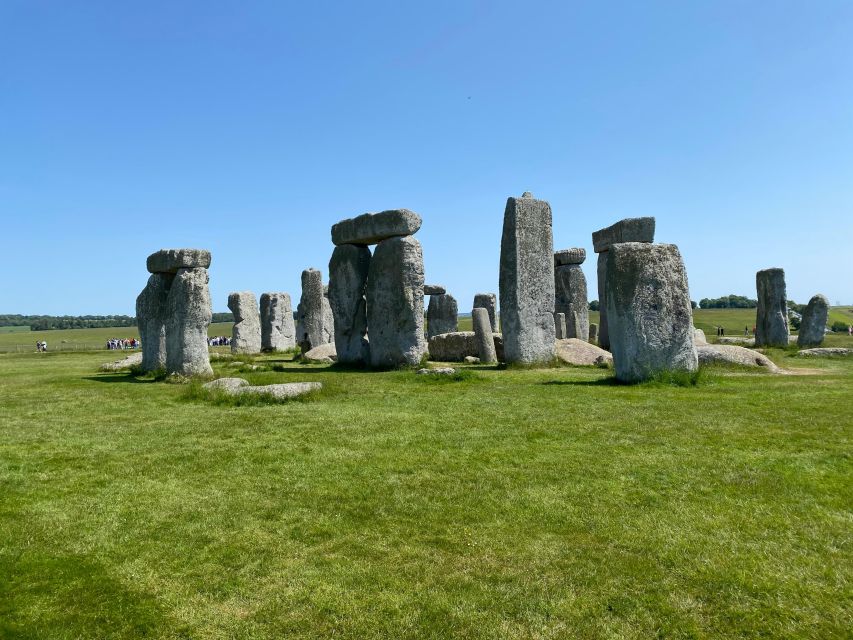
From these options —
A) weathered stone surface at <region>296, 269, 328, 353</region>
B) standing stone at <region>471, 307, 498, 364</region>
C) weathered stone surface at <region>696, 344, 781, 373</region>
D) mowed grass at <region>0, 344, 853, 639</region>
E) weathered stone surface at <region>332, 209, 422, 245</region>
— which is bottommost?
mowed grass at <region>0, 344, 853, 639</region>

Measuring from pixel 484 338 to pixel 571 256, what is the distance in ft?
26.6

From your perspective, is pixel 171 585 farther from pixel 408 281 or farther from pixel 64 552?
pixel 408 281

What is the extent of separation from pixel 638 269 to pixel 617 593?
776 cm

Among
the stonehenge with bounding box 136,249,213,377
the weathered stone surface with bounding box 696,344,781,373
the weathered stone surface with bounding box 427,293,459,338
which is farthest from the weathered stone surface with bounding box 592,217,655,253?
the stonehenge with bounding box 136,249,213,377

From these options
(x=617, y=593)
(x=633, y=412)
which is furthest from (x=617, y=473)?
(x=633, y=412)

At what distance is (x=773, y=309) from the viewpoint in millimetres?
20797

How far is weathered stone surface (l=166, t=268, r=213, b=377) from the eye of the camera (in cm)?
1284

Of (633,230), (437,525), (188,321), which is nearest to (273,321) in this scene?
(188,321)

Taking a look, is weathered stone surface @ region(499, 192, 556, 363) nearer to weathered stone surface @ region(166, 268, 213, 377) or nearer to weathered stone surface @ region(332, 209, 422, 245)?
weathered stone surface @ region(332, 209, 422, 245)

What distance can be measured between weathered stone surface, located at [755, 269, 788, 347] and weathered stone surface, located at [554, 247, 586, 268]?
609 centimetres

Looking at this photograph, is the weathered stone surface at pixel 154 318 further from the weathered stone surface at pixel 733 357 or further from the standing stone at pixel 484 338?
the weathered stone surface at pixel 733 357

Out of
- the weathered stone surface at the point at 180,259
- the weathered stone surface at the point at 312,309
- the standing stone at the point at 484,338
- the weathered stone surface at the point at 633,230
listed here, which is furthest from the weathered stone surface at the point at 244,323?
the weathered stone surface at the point at 633,230

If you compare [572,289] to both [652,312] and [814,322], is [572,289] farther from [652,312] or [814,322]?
[652,312]

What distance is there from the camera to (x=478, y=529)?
3.93 m
